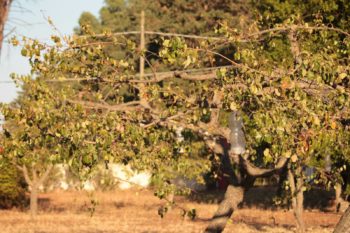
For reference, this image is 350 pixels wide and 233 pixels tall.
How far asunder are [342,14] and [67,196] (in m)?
17.9

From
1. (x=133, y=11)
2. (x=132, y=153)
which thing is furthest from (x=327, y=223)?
(x=133, y=11)

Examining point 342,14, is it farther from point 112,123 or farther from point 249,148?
point 112,123

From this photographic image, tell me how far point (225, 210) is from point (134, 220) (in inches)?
491

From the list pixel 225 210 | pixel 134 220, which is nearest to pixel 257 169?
pixel 225 210

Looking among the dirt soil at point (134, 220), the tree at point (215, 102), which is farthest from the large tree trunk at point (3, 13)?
the dirt soil at point (134, 220)

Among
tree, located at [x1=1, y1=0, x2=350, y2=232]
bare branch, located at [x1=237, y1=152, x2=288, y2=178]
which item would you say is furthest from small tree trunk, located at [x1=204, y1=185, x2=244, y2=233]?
bare branch, located at [x1=237, y1=152, x2=288, y2=178]

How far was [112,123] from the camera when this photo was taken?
7.90 m

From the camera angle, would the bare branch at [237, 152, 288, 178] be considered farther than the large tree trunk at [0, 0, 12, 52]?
Yes

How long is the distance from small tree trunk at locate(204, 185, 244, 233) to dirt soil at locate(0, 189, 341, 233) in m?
5.90

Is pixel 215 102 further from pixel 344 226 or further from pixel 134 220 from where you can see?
pixel 134 220

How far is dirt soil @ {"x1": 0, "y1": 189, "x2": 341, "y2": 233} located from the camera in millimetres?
19297

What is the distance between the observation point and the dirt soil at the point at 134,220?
19.3 metres

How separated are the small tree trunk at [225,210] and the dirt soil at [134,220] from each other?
5903 mm

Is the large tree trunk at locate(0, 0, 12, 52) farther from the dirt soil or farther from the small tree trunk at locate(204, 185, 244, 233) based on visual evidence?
the dirt soil
